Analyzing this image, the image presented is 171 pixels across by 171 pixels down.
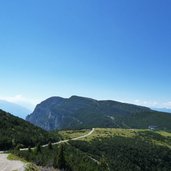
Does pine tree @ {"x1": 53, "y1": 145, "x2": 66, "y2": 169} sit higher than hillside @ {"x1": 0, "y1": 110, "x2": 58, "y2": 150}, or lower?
lower

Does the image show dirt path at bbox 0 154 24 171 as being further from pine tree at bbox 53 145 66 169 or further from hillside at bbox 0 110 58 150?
hillside at bbox 0 110 58 150

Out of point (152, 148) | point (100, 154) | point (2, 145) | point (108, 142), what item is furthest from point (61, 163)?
point (152, 148)

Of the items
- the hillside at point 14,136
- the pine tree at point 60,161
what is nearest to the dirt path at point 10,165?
the pine tree at point 60,161

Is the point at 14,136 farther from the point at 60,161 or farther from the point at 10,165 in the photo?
the point at 10,165

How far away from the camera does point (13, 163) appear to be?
2613 inches

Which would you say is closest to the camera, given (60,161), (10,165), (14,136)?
(10,165)

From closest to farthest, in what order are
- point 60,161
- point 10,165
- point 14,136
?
1. point 10,165
2. point 60,161
3. point 14,136

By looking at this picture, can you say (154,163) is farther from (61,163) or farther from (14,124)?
(61,163)

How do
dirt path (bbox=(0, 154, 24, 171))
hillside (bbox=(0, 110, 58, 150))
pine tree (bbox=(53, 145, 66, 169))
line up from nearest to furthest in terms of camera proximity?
dirt path (bbox=(0, 154, 24, 171)), pine tree (bbox=(53, 145, 66, 169)), hillside (bbox=(0, 110, 58, 150))

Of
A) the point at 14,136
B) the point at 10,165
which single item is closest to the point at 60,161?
the point at 10,165

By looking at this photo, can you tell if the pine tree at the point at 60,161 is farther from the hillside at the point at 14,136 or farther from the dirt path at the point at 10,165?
the hillside at the point at 14,136

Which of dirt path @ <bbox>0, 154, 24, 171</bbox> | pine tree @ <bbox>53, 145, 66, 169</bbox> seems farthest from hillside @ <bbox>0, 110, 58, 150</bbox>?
pine tree @ <bbox>53, 145, 66, 169</bbox>

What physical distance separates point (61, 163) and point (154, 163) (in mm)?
94444

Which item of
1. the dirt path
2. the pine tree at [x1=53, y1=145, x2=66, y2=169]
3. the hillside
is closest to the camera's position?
the dirt path
